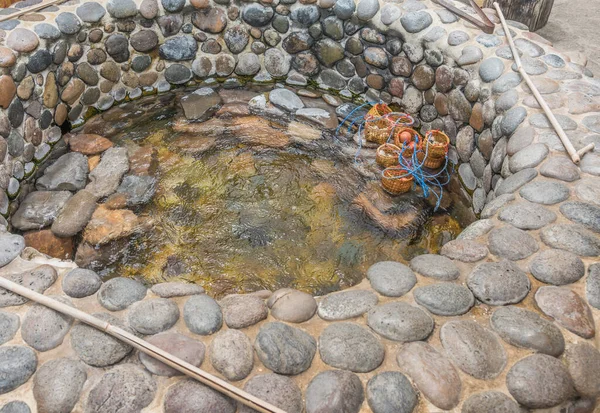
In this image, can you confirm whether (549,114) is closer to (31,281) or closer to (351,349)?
(351,349)

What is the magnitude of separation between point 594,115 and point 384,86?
176cm

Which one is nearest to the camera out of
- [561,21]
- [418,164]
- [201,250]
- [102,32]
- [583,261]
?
[583,261]

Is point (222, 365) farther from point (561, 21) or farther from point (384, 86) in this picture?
point (561, 21)

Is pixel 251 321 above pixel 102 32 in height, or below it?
below

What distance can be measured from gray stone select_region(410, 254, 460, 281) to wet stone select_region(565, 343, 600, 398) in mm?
527

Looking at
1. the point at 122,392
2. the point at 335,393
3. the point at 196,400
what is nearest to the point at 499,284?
the point at 335,393

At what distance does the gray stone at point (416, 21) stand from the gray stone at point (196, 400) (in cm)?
322

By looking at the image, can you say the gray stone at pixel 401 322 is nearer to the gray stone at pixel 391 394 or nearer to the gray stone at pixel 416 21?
the gray stone at pixel 391 394

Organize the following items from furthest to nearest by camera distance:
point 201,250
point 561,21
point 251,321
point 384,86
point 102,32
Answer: point 561,21
point 384,86
point 102,32
point 201,250
point 251,321

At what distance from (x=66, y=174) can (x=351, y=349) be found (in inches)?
108

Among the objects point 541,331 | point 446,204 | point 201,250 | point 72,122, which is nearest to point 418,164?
→ point 446,204

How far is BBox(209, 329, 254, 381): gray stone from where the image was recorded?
1889mm

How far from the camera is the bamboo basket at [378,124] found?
4.15m

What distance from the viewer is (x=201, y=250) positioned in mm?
3354
